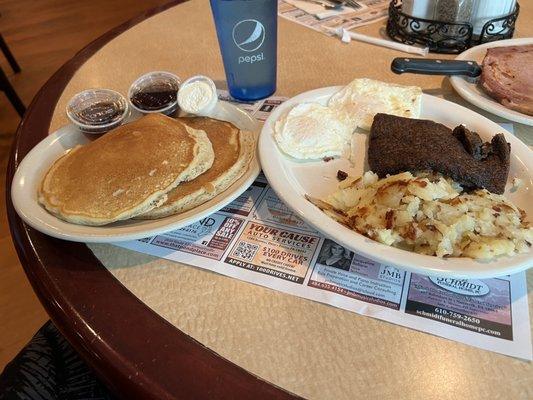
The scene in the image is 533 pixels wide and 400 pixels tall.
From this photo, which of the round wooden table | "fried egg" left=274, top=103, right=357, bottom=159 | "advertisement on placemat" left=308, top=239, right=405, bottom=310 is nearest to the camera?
the round wooden table

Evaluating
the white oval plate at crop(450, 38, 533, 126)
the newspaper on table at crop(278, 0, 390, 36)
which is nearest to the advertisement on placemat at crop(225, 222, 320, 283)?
the white oval plate at crop(450, 38, 533, 126)

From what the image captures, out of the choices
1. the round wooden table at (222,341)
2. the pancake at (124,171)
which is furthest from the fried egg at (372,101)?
the round wooden table at (222,341)

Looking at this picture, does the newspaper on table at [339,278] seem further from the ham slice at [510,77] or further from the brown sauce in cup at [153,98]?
the ham slice at [510,77]

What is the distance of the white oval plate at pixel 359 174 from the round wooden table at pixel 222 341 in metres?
0.12

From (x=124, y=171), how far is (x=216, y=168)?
21 cm

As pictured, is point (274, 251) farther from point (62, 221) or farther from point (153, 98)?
point (153, 98)

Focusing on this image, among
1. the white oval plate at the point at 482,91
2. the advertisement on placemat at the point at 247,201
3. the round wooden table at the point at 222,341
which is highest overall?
the white oval plate at the point at 482,91

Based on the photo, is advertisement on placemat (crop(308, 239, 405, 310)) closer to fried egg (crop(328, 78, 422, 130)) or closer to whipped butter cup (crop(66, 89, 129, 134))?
fried egg (crop(328, 78, 422, 130))

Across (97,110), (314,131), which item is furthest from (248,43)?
(97,110)

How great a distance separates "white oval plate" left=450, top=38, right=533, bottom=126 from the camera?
1.13 metres

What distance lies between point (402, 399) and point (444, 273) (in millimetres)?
210

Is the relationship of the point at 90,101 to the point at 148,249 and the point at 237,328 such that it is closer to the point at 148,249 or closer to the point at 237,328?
the point at 148,249

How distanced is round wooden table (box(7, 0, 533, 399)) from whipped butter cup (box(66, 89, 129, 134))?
0.29 m

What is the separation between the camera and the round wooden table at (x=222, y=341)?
0.65m
